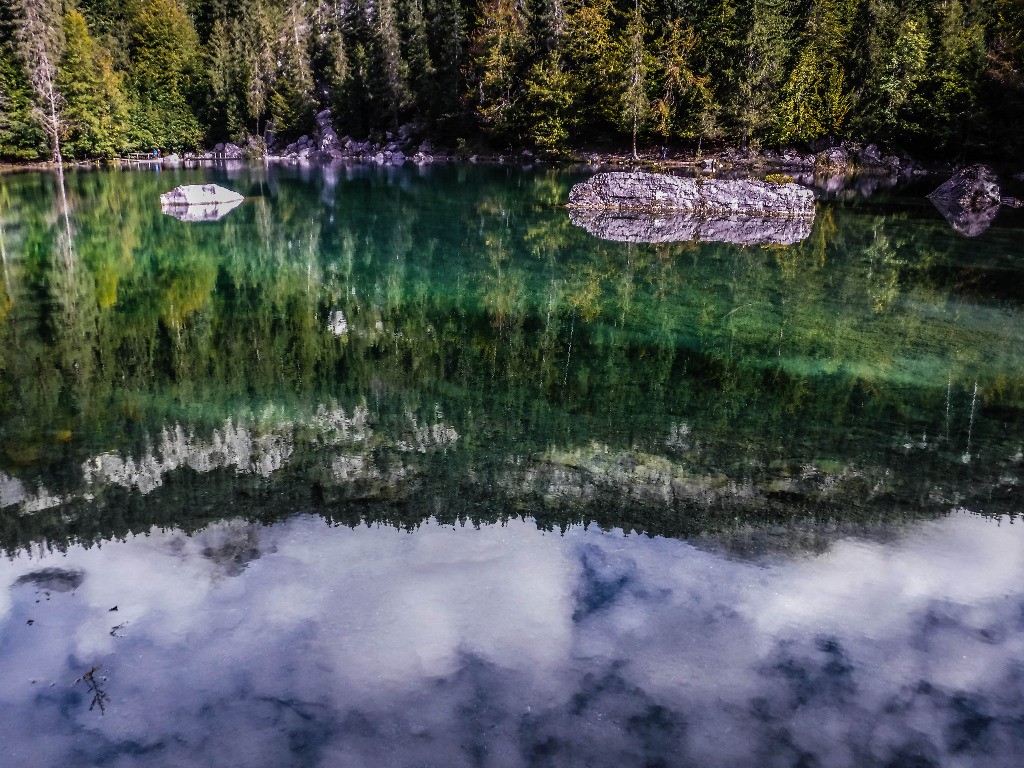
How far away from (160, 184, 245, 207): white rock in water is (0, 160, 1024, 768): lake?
18.5 m

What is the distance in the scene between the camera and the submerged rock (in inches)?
1064

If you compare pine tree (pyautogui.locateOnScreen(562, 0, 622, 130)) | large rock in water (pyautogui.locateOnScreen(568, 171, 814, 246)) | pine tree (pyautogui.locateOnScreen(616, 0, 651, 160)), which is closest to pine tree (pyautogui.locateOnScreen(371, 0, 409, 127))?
pine tree (pyautogui.locateOnScreen(562, 0, 622, 130))

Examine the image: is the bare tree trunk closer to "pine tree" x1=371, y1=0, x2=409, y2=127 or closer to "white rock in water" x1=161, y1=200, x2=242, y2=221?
"pine tree" x1=371, y1=0, x2=409, y2=127

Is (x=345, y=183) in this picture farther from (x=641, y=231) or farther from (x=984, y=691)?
(x=984, y=691)

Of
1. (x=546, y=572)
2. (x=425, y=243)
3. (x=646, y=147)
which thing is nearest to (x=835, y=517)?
(x=546, y=572)

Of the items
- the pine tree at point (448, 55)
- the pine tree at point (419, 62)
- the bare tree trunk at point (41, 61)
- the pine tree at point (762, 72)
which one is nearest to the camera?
the bare tree trunk at point (41, 61)

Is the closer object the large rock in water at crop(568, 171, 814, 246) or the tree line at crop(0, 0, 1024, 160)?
the large rock in water at crop(568, 171, 814, 246)

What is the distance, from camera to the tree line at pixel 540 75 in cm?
5844

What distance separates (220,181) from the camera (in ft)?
156

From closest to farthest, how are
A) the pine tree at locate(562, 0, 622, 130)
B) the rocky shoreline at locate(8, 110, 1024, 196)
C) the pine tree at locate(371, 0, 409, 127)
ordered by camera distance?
the rocky shoreline at locate(8, 110, 1024, 196)
the pine tree at locate(562, 0, 622, 130)
the pine tree at locate(371, 0, 409, 127)

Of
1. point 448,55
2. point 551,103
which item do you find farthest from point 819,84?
point 448,55

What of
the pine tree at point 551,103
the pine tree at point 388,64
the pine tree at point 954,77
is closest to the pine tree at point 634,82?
the pine tree at point 551,103

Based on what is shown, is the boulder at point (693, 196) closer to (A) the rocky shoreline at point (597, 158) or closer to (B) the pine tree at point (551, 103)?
(A) the rocky shoreline at point (597, 158)

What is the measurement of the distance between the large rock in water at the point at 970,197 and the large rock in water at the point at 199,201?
3366cm
